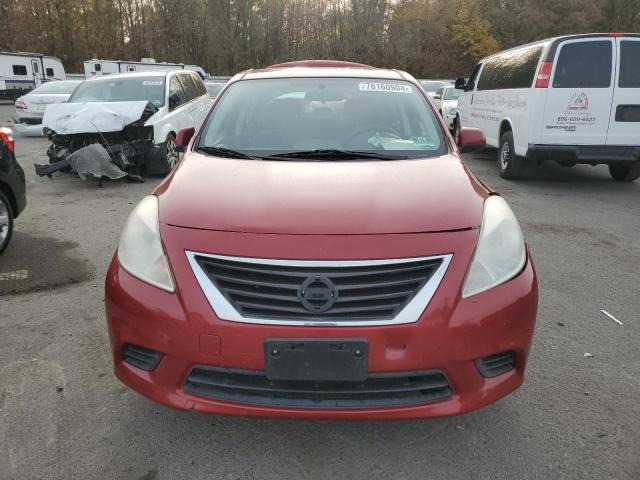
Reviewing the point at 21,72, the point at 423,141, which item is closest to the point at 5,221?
the point at 423,141

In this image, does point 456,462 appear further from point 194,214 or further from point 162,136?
point 162,136

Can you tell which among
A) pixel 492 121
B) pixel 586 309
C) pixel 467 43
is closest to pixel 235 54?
pixel 467 43

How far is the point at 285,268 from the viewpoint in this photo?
195cm

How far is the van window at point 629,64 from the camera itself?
707cm

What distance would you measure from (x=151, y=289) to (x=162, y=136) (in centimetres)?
677

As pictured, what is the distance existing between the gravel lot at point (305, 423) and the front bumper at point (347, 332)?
35 centimetres

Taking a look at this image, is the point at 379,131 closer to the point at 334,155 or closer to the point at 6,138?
the point at 334,155

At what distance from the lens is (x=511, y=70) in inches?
338

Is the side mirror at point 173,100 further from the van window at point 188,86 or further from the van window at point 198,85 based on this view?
the van window at point 198,85

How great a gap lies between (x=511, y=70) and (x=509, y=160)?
1529 millimetres

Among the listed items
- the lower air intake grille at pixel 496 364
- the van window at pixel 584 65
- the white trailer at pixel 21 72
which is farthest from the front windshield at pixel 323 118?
the white trailer at pixel 21 72

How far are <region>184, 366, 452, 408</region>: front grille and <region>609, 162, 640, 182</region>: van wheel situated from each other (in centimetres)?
804

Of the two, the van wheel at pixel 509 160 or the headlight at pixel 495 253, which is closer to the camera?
the headlight at pixel 495 253

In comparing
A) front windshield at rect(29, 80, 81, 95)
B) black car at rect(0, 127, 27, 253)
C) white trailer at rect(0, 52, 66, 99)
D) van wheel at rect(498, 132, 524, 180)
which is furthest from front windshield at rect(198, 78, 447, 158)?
white trailer at rect(0, 52, 66, 99)
